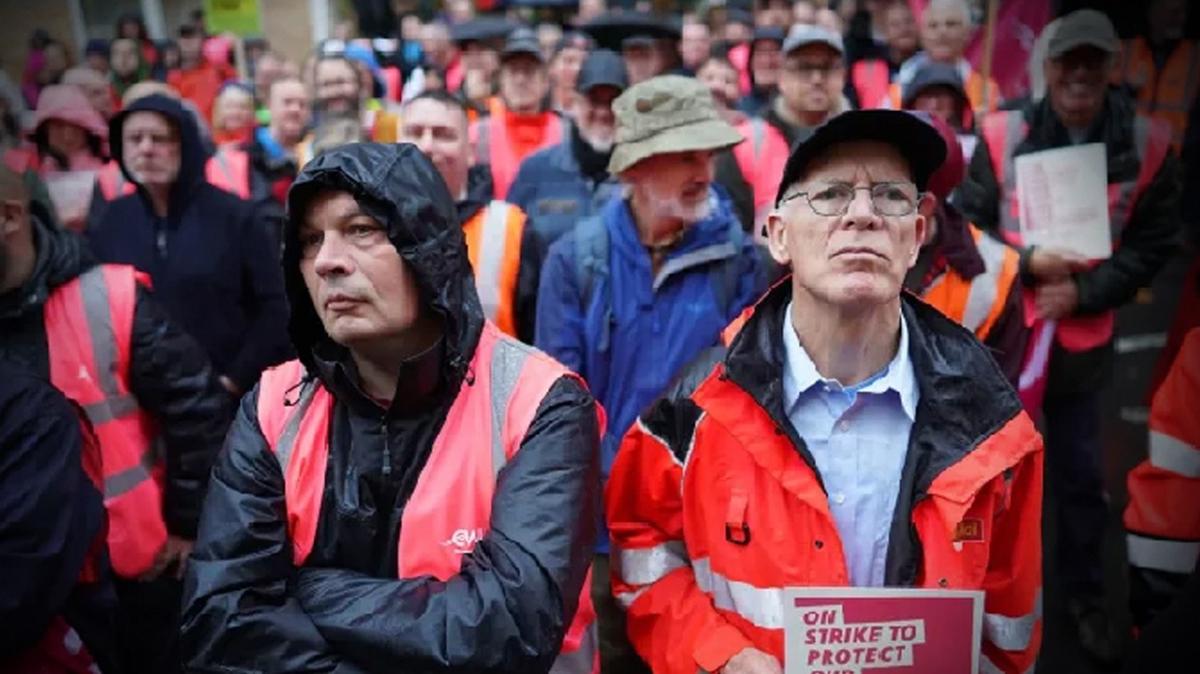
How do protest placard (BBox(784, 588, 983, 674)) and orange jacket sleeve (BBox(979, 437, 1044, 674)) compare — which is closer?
protest placard (BBox(784, 588, 983, 674))

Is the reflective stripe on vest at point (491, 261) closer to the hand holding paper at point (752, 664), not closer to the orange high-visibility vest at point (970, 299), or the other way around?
the orange high-visibility vest at point (970, 299)

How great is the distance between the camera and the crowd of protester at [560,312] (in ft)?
6.44

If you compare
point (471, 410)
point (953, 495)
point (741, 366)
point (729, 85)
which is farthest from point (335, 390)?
point (729, 85)

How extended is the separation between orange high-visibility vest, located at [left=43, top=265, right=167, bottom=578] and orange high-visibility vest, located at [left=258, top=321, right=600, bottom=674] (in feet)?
3.53

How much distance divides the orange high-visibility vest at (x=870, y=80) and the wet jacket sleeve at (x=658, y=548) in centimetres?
573

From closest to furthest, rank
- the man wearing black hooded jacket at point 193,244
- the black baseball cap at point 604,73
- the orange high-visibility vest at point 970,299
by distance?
the orange high-visibility vest at point 970,299
the man wearing black hooded jacket at point 193,244
the black baseball cap at point 604,73

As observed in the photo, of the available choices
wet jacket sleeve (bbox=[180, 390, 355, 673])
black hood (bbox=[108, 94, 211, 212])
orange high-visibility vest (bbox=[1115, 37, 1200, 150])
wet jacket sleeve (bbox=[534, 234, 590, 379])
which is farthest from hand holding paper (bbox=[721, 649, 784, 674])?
orange high-visibility vest (bbox=[1115, 37, 1200, 150])

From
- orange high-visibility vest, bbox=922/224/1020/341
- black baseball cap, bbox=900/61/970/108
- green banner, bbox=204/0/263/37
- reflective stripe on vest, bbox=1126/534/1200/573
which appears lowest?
reflective stripe on vest, bbox=1126/534/1200/573

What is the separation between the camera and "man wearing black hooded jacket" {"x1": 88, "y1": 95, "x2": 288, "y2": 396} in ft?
12.5

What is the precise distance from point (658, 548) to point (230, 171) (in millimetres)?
4468

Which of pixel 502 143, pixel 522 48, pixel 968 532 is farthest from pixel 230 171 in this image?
pixel 968 532

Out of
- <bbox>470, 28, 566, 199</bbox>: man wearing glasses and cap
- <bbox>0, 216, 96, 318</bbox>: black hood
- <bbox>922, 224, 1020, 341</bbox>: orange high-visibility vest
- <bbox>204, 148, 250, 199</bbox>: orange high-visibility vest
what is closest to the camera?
<bbox>0, 216, 96, 318</bbox>: black hood

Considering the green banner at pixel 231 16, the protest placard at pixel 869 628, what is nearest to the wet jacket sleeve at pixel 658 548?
the protest placard at pixel 869 628

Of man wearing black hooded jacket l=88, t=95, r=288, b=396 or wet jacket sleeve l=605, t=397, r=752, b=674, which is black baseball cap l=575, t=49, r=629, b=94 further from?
wet jacket sleeve l=605, t=397, r=752, b=674
